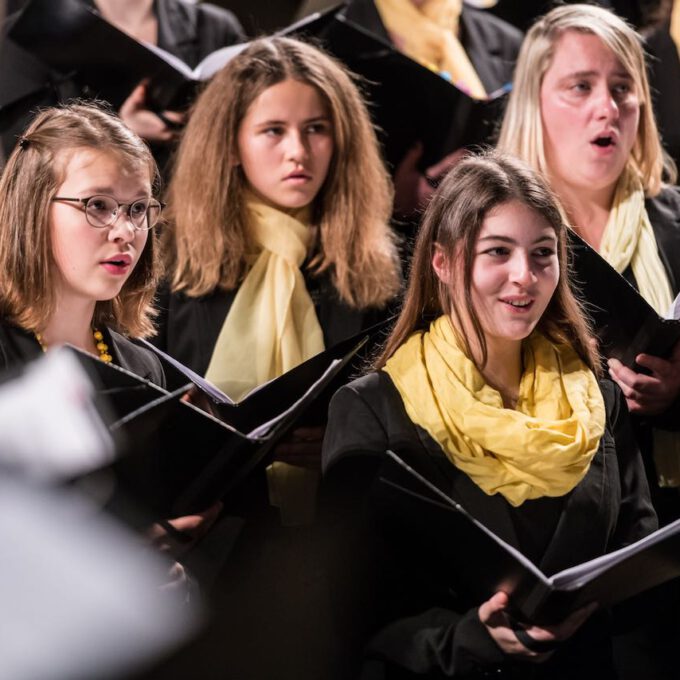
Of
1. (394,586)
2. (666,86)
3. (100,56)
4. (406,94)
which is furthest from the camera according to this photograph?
(666,86)

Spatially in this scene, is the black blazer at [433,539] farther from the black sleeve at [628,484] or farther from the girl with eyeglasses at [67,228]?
the girl with eyeglasses at [67,228]

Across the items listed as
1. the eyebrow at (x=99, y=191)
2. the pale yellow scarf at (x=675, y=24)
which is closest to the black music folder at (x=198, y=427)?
the eyebrow at (x=99, y=191)

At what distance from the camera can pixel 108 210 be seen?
2076 mm

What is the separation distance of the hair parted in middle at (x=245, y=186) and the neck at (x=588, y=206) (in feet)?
1.17

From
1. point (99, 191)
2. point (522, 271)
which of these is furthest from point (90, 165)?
point (522, 271)

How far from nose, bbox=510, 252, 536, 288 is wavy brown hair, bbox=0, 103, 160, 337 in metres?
0.60

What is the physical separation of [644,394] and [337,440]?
1.94 feet

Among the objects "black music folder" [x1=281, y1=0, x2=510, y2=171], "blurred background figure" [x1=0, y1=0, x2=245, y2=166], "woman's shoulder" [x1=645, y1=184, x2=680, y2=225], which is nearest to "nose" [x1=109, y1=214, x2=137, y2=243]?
"blurred background figure" [x1=0, y1=0, x2=245, y2=166]

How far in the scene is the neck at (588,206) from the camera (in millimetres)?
2609

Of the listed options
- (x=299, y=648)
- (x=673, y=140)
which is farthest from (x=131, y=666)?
(x=673, y=140)

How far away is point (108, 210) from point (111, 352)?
0.76 feet

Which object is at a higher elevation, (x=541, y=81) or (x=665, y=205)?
(x=541, y=81)

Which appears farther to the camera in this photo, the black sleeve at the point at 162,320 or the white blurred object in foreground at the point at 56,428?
the black sleeve at the point at 162,320

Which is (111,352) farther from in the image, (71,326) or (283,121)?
(283,121)
